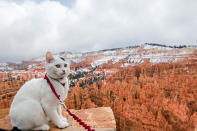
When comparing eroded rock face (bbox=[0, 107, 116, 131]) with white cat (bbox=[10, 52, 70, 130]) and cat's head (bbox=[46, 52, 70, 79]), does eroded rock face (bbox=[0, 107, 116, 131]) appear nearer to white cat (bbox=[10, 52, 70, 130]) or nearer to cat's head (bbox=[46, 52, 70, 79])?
white cat (bbox=[10, 52, 70, 130])

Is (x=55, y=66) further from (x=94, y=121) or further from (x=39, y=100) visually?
(x=94, y=121)

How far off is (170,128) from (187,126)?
0.39 metres

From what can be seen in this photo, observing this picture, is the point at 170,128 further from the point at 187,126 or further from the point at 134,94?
the point at 134,94

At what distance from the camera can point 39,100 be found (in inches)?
56.6

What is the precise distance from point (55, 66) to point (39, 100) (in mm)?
398

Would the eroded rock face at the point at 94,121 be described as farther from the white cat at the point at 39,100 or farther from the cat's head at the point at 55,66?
the cat's head at the point at 55,66

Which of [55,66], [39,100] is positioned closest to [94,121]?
[39,100]

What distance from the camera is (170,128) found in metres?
3.57

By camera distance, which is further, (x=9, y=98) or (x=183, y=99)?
(x=183, y=99)

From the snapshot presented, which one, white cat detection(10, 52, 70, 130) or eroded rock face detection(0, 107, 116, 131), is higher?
white cat detection(10, 52, 70, 130)

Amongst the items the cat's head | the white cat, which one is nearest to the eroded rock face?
the white cat

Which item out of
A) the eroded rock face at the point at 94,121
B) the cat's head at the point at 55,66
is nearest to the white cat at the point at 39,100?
the cat's head at the point at 55,66

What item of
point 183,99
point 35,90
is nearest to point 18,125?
point 35,90

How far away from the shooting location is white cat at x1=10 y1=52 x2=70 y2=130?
4.50ft
